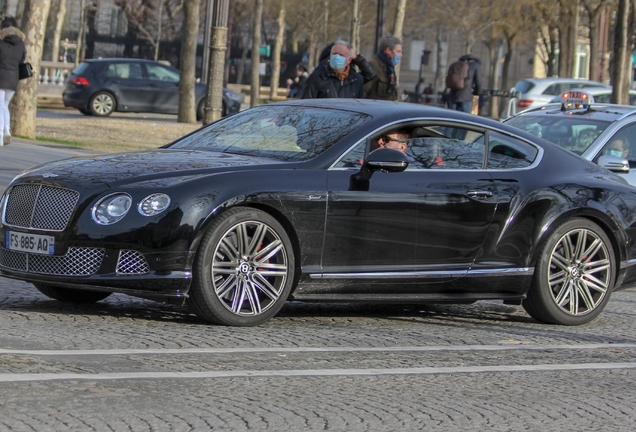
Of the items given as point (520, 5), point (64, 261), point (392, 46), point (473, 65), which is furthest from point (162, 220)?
point (520, 5)

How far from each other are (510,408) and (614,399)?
0.66 metres

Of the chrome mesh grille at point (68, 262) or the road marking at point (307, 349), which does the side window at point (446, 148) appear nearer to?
the road marking at point (307, 349)

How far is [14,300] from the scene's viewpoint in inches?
301

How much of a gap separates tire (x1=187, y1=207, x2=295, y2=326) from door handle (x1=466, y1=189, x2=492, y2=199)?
1357mm

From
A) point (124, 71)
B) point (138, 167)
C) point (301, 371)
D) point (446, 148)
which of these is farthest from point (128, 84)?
point (301, 371)

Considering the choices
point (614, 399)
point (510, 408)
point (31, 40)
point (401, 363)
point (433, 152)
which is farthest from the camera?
point (31, 40)

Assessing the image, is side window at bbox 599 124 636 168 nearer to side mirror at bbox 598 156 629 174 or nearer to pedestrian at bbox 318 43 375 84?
side mirror at bbox 598 156 629 174

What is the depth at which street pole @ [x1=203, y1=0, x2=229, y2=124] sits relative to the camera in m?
16.3

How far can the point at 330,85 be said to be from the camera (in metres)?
11.8

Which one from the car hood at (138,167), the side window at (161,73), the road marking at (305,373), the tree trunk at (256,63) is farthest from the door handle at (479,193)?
the tree trunk at (256,63)

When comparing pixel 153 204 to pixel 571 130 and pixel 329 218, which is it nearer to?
pixel 329 218

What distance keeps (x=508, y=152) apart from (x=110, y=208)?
9.55ft

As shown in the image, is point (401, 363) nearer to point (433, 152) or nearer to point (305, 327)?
point (305, 327)

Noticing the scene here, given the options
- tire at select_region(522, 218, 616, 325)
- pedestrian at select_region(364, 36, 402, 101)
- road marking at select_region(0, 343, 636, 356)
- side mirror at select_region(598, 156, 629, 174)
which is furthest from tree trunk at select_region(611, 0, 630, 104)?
road marking at select_region(0, 343, 636, 356)
